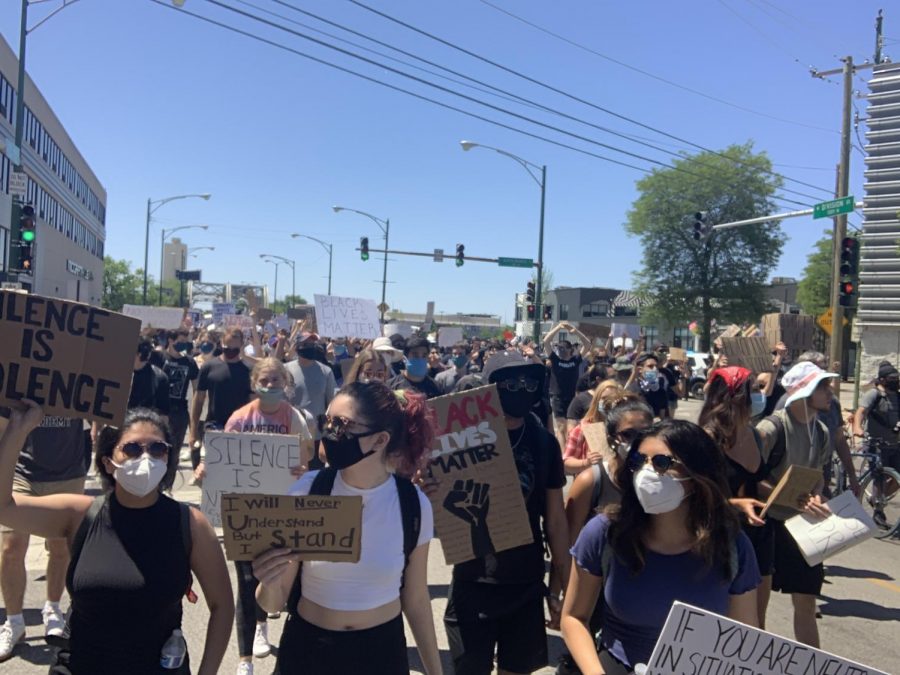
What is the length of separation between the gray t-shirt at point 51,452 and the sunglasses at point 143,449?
245cm

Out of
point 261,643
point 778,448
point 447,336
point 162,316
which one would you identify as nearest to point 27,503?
point 261,643

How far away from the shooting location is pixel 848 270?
1689 cm

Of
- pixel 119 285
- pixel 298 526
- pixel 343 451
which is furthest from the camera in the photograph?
pixel 119 285

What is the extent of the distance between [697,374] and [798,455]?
27.3 meters

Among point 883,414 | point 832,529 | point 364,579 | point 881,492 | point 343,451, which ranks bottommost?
point 881,492

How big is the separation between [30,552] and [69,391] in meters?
4.81

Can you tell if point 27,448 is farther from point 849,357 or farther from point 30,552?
point 849,357

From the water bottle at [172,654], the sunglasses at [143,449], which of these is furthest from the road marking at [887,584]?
the sunglasses at [143,449]

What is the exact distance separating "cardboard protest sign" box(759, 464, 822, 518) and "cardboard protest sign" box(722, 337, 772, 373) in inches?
225

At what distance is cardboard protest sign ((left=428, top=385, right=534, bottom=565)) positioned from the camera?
3.52 m

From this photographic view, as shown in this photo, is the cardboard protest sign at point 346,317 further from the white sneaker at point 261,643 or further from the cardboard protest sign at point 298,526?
the cardboard protest sign at point 298,526

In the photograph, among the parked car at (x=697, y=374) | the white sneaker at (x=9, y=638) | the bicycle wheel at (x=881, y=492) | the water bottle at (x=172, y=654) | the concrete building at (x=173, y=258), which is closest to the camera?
the water bottle at (x=172, y=654)

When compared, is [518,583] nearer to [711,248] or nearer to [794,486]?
[794,486]

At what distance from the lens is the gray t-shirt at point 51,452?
5012 millimetres
